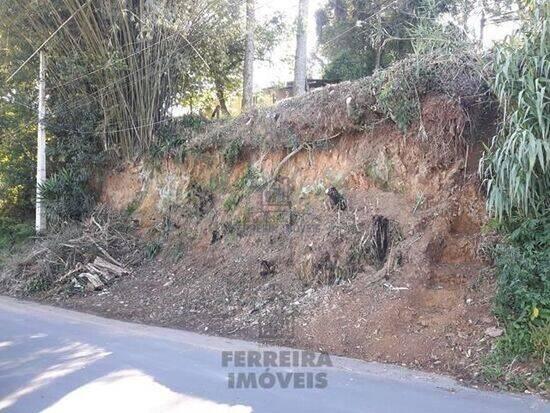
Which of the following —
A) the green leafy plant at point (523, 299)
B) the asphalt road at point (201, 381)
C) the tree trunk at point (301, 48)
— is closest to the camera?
Answer: the asphalt road at point (201, 381)

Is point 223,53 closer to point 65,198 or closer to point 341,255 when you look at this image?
point 65,198

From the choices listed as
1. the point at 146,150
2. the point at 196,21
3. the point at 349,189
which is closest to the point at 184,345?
the point at 349,189

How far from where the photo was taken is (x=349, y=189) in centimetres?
1090

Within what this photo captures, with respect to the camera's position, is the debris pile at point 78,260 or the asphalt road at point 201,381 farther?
the debris pile at point 78,260

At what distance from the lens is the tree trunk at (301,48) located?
18.0 m

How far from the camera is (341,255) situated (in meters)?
9.75

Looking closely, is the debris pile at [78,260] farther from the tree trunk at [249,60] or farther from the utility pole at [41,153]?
the tree trunk at [249,60]

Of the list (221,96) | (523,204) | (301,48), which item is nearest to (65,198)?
(221,96)

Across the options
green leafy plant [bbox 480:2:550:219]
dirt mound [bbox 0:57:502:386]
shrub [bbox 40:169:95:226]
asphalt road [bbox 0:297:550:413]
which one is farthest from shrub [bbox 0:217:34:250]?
green leafy plant [bbox 480:2:550:219]

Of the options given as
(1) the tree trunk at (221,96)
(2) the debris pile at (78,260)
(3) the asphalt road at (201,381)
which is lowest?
(3) the asphalt road at (201,381)

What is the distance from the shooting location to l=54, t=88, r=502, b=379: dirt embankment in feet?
26.2

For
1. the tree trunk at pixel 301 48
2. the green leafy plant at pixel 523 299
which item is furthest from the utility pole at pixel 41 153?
the green leafy plant at pixel 523 299

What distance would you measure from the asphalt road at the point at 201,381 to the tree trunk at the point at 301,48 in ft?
36.9

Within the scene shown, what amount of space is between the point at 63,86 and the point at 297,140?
8.62 m
